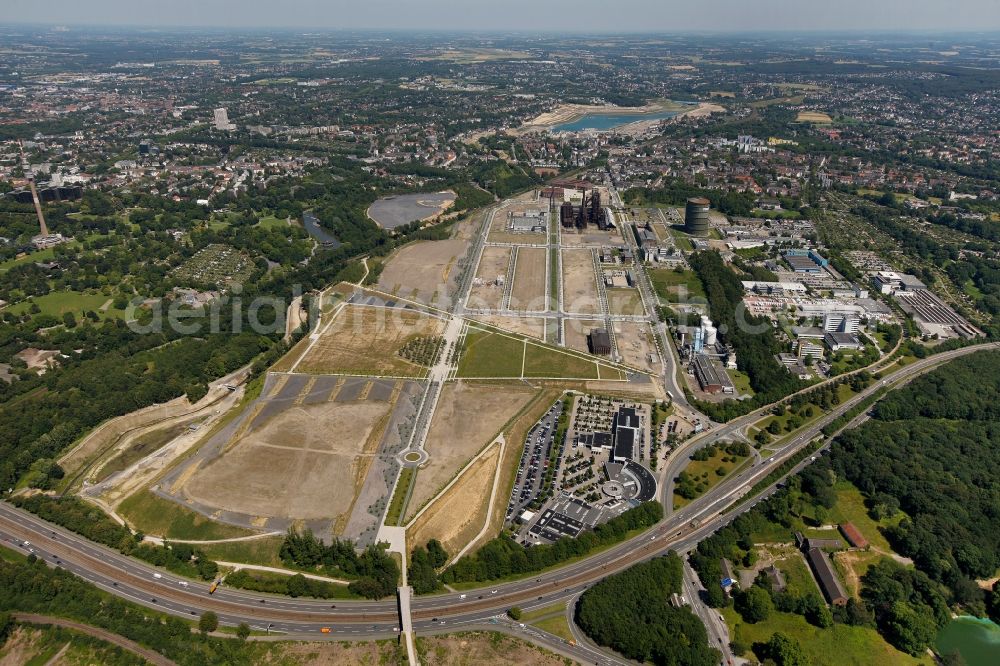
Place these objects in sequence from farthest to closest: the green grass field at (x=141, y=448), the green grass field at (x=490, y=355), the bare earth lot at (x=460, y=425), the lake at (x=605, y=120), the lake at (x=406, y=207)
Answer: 1. the lake at (x=605, y=120)
2. the lake at (x=406, y=207)
3. the green grass field at (x=490, y=355)
4. the green grass field at (x=141, y=448)
5. the bare earth lot at (x=460, y=425)

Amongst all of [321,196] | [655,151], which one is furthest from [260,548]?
[655,151]

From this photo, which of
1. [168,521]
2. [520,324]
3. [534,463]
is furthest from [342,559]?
[520,324]

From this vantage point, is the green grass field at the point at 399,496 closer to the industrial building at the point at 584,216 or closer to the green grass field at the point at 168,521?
the green grass field at the point at 168,521

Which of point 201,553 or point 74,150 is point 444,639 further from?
point 74,150

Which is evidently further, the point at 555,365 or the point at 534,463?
the point at 555,365

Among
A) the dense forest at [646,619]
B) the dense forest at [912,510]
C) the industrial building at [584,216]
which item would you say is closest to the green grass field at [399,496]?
the dense forest at [646,619]

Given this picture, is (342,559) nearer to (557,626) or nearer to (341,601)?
(341,601)

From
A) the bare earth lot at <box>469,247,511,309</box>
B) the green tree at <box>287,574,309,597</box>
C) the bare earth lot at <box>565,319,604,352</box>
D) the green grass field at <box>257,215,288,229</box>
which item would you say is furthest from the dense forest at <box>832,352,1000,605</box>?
the green grass field at <box>257,215,288,229</box>
